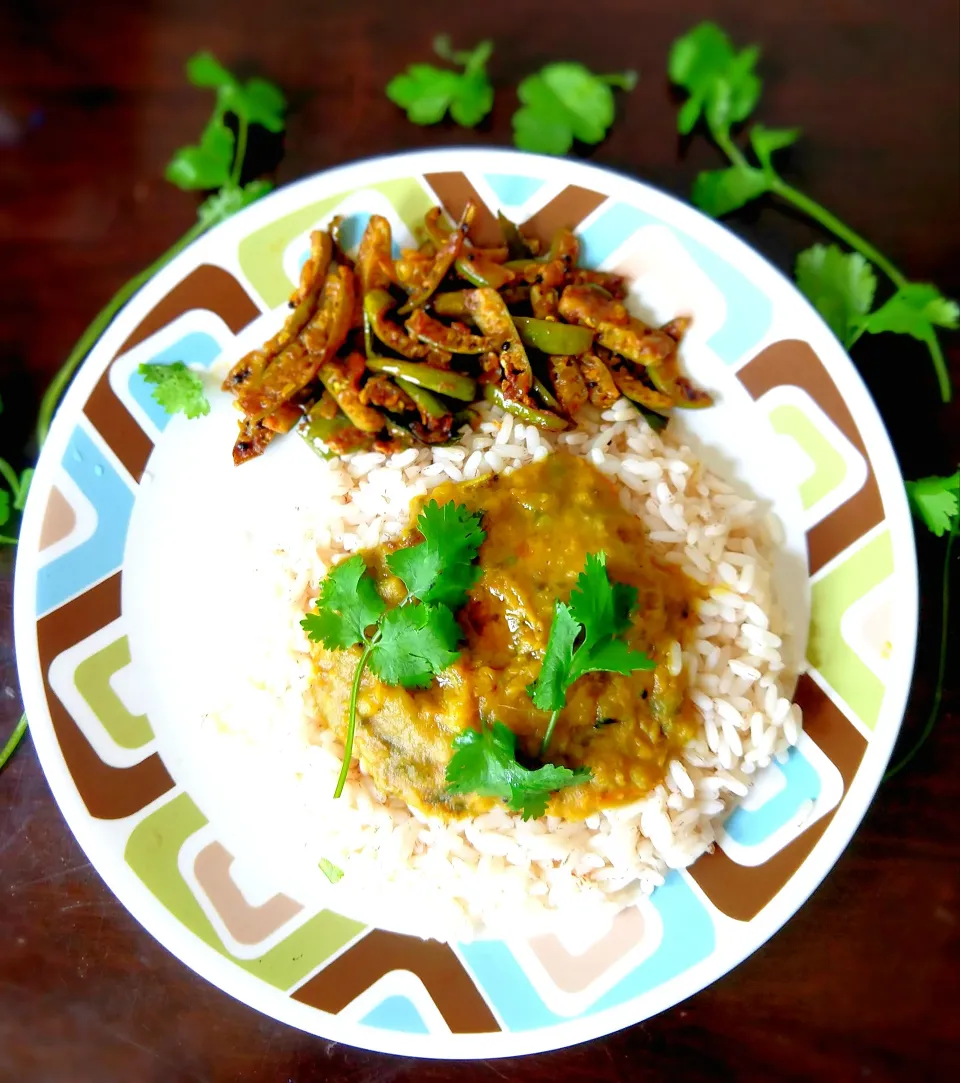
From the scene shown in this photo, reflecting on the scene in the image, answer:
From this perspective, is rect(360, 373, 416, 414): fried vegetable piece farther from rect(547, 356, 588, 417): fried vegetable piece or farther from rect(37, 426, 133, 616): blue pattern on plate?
rect(37, 426, 133, 616): blue pattern on plate

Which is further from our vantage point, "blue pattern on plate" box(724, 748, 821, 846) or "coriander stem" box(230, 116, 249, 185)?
"coriander stem" box(230, 116, 249, 185)

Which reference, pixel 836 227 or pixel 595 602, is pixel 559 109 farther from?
pixel 595 602

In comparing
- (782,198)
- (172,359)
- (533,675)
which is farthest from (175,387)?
(782,198)

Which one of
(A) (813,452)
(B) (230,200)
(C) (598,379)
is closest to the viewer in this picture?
(A) (813,452)

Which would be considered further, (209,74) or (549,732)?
(209,74)

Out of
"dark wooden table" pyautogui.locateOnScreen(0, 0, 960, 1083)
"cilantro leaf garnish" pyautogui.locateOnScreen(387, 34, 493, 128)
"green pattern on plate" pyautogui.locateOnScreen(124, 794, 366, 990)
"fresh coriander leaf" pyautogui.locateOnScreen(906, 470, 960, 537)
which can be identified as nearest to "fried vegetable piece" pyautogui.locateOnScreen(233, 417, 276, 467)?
"dark wooden table" pyautogui.locateOnScreen(0, 0, 960, 1083)

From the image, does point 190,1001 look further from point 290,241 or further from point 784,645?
point 290,241

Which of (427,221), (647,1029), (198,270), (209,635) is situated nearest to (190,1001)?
(209,635)
